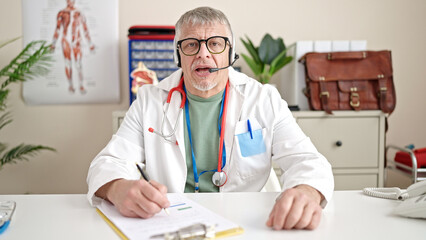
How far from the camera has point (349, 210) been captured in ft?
2.99

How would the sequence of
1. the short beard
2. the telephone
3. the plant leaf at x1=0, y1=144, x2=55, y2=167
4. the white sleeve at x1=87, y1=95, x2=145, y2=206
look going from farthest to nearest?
1. the plant leaf at x1=0, y1=144, x2=55, y2=167
2. the short beard
3. the white sleeve at x1=87, y1=95, x2=145, y2=206
4. the telephone

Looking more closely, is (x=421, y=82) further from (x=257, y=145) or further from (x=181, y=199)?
(x=181, y=199)

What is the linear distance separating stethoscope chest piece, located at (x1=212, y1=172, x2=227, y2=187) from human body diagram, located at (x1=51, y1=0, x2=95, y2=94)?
1.90 metres

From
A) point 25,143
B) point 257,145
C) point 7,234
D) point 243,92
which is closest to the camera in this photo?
point 7,234

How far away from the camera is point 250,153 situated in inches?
55.2

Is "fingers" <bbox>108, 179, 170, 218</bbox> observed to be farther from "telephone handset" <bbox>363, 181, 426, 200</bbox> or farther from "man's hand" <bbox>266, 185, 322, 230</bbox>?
"telephone handset" <bbox>363, 181, 426, 200</bbox>

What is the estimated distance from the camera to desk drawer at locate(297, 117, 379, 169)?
7.91 ft

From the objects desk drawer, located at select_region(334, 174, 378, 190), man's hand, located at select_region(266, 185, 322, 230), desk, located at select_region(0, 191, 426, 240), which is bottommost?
desk drawer, located at select_region(334, 174, 378, 190)

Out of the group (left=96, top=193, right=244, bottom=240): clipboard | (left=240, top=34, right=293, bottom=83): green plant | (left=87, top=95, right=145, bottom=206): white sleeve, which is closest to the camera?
(left=96, top=193, right=244, bottom=240): clipboard

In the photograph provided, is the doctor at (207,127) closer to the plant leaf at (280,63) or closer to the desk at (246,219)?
the desk at (246,219)

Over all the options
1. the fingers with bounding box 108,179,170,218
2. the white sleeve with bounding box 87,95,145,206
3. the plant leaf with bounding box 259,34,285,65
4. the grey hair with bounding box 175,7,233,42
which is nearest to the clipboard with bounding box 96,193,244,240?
the fingers with bounding box 108,179,170,218

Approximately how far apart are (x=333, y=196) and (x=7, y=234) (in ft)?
2.64

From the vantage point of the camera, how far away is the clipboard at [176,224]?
71 cm

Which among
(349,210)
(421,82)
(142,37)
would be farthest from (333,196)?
(421,82)
